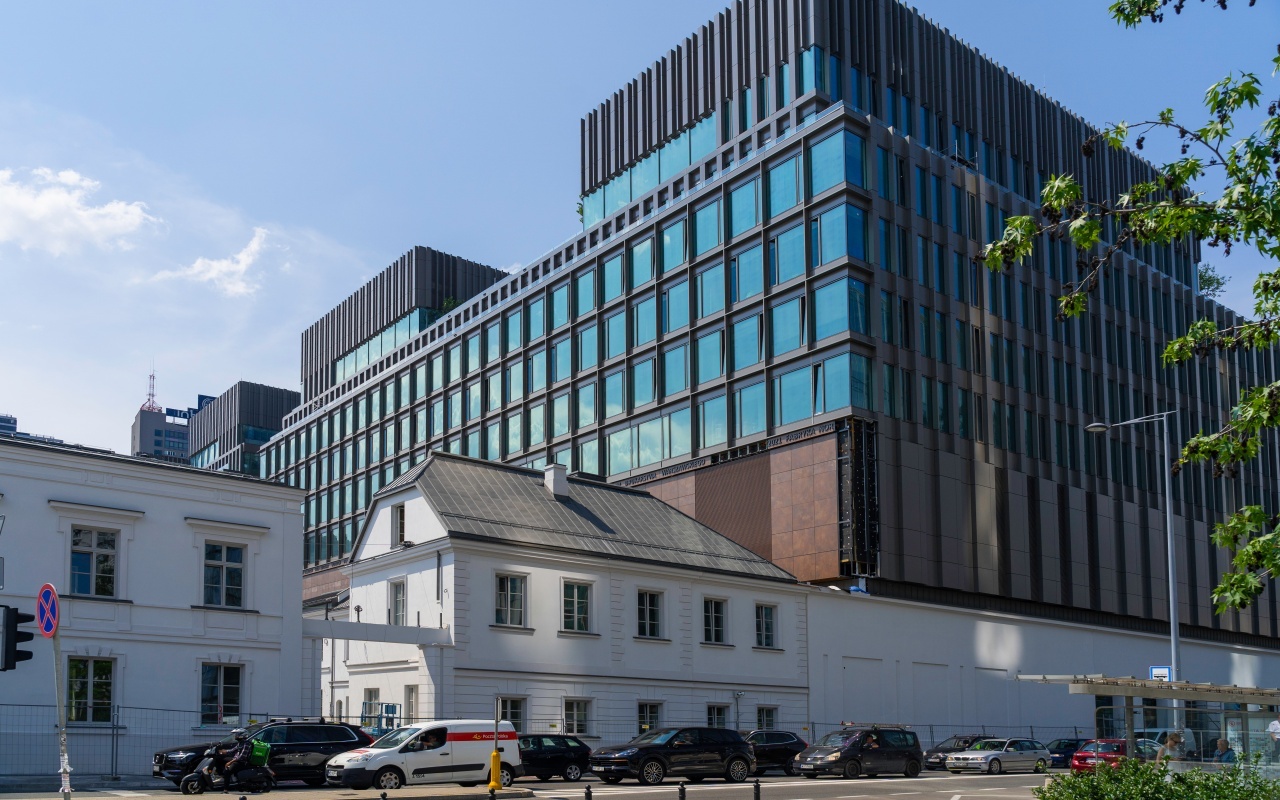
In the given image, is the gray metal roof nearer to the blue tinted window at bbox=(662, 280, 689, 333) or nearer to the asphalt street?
the asphalt street

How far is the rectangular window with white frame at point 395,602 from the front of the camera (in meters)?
43.3

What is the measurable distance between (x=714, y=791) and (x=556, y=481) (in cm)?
2081

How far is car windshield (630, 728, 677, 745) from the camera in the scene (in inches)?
1371

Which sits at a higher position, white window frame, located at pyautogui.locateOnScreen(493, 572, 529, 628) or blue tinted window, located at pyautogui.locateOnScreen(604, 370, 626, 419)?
blue tinted window, located at pyautogui.locateOnScreen(604, 370, 626, 419)

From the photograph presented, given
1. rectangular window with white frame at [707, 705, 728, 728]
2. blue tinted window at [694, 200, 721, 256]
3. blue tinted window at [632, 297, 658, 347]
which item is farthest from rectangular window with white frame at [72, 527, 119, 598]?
blue tinted window at [632, 297, 658, 347]

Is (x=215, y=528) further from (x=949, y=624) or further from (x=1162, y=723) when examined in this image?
(x=949, y=624)

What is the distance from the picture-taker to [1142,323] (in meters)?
73.6

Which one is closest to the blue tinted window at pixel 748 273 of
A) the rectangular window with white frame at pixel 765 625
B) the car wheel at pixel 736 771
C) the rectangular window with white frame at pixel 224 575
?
the rectangular window with white frame at pixel 765 625

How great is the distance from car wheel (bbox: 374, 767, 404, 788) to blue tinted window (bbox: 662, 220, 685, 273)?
3862 cm

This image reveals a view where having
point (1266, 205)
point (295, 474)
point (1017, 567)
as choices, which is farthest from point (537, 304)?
point (1266, 205)

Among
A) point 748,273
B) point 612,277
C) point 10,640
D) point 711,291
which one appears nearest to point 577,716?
point 748,273

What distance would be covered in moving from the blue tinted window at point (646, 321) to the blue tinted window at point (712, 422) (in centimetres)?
567

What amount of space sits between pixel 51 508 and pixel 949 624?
37.2 meters

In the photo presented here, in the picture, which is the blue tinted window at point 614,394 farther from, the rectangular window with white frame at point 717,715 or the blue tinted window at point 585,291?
the rectangular window with white frame at point 717,715
